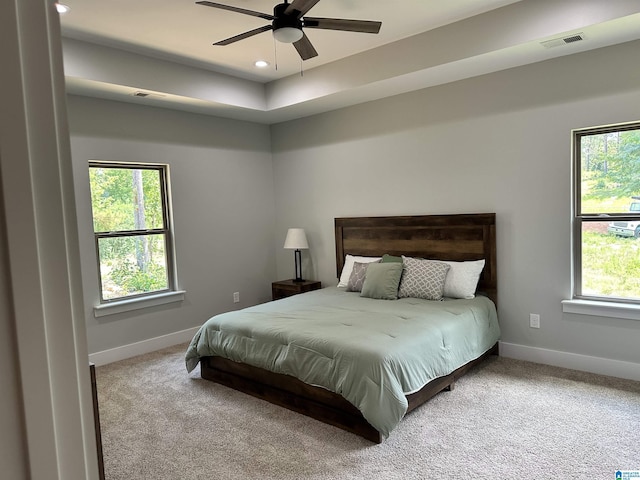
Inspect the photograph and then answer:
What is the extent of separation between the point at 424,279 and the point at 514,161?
4.31ft

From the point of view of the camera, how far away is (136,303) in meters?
4.52

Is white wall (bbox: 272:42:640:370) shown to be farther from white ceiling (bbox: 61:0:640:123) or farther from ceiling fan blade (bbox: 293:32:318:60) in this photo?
ceiling fan blade (bbox: 293:32:318:60)

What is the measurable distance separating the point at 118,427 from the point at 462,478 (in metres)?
2.25

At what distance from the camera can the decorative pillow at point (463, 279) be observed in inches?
156

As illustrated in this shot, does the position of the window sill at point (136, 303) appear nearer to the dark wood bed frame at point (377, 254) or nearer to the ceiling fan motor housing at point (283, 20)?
the dark wood bed frame at point (377, 254)

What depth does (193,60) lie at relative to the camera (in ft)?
13.8

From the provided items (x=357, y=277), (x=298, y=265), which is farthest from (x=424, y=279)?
(x=298, y=265)

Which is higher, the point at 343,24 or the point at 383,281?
the point at 343,24

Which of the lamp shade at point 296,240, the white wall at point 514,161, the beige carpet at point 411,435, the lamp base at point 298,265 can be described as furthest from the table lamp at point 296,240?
the beige carpet at point 411,435

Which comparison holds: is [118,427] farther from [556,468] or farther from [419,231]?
[419,231]

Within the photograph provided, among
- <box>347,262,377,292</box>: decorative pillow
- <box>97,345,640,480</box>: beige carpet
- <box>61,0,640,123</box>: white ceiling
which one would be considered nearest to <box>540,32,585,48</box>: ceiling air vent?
<box>61,0,640,123</box>: white ceiling

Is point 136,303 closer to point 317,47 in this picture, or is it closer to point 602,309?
point 317,47

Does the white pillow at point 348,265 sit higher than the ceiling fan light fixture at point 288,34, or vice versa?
the ceiling fan light fixture at point 288,34

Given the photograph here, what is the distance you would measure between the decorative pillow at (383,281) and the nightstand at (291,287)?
112 cm
